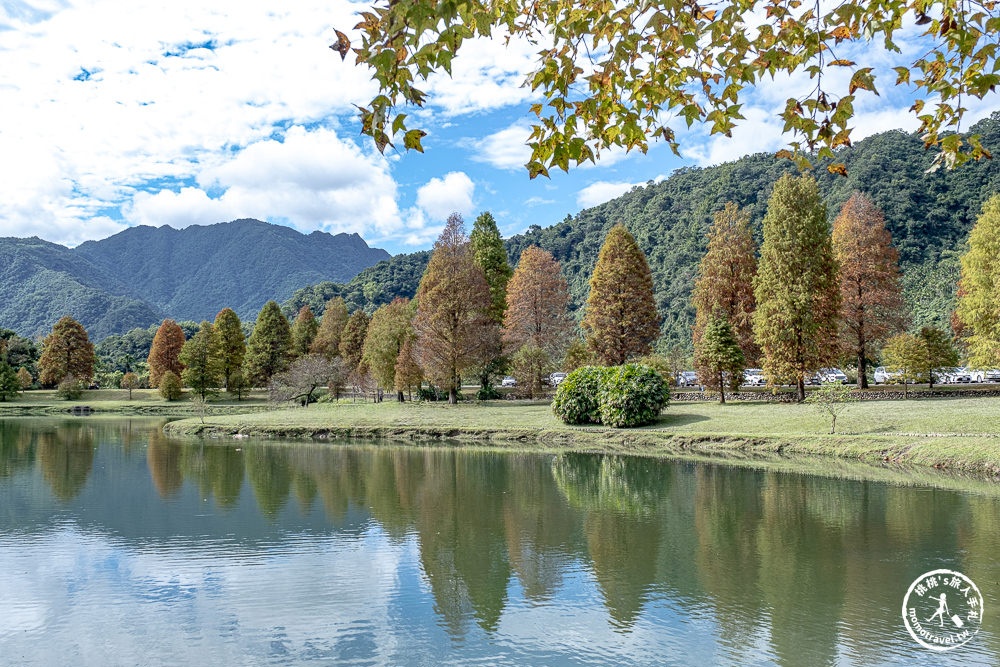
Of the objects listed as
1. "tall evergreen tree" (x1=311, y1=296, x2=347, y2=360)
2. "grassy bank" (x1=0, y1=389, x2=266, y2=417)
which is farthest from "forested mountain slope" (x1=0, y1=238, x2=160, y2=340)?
Result: "tall evergreen tree" (x1=311, y1=296, x2=347, y2=360)

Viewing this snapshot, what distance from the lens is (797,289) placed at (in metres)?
33.8

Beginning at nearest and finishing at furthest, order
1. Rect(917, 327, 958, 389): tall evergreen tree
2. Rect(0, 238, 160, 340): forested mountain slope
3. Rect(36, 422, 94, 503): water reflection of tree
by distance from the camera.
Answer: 1. Rect(36, 422, 94, 503): water reflection of tree
2. Rect(917, 327, 958, 389): tall evergreen tree
3. Rect(0, 238, 160, 340): forested mountain slope

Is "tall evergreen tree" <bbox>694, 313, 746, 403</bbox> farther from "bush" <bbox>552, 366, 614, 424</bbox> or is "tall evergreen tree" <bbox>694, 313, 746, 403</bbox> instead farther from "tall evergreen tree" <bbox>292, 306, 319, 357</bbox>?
"tall evergreen tree" <bbox>292, 306, 319, 357</bbox>

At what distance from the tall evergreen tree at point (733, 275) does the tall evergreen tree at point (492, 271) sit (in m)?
12.8

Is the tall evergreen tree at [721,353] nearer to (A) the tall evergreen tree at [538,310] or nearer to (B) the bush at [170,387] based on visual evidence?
(A) the tall evergreen tree at [538,310]

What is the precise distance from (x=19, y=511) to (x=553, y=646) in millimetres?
13829

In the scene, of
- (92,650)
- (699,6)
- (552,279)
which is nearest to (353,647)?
(92,650)

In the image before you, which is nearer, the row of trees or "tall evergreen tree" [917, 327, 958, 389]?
"tall evergreen tree" [917, 327, 958, 389]

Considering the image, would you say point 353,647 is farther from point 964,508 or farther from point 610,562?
point 964,508

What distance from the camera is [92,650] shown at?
22.8 ft

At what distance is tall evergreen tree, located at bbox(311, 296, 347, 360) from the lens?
2414 inches

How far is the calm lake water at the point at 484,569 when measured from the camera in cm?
695

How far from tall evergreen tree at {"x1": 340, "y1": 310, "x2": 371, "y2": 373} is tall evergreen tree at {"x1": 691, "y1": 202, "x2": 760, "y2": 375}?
32817 millimetres

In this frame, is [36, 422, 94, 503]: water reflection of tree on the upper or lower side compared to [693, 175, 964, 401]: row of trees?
lower
